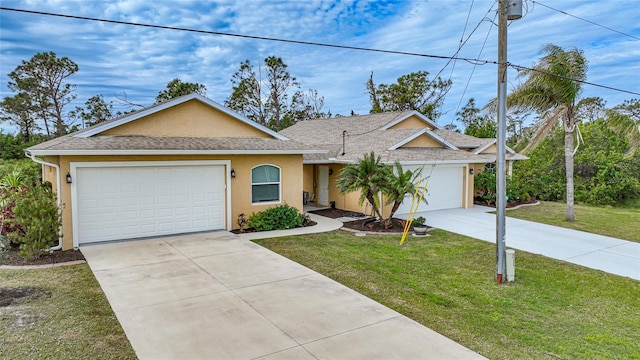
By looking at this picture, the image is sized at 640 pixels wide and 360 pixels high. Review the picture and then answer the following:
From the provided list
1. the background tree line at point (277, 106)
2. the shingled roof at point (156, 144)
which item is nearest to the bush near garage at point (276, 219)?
the shingled roof at point (156, 144)

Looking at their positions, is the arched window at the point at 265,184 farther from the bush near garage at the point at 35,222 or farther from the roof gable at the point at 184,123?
the bush near garage at the point at 35,222

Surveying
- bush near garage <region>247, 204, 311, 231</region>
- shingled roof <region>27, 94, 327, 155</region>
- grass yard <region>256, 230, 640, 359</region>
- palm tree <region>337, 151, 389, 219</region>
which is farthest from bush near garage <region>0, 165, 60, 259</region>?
palm tree <region>337, 151, 389, 219</region>

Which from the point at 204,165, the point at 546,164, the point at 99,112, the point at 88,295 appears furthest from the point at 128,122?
the point at 99,112

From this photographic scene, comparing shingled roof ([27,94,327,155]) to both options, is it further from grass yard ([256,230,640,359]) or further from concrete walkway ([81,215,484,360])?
grass yard ([256,230,640,359])

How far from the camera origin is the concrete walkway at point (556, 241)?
9492 millimetres

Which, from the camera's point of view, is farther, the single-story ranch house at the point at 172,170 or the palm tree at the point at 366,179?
the palm tree at the point at 366,179

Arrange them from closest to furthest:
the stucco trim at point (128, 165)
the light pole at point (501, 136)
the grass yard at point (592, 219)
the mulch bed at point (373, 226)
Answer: the light pole at point (501, 136) → the stucco trim at point (128, 165) → the mulch bed at point (373, 226) → the grass yard at point (592, 219)

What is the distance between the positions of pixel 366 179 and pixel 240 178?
4023 millimetres

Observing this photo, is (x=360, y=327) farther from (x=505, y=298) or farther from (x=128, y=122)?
(x=128, y=122)

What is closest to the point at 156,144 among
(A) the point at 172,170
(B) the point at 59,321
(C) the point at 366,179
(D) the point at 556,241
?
(A) the point at 172,170

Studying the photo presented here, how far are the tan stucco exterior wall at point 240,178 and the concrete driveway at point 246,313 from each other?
1640 mm

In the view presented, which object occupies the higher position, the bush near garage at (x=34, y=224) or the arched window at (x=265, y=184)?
the arched window at (x=265, y=184)

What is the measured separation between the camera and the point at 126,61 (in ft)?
71.0

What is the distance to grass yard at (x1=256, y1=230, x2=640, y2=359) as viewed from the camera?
5.44m
